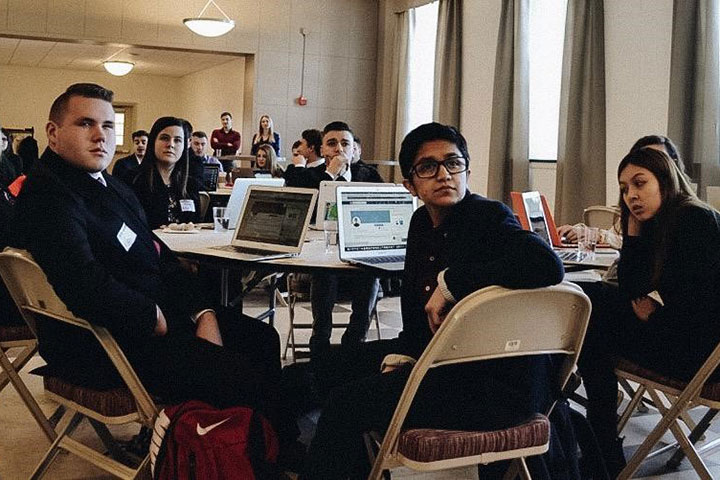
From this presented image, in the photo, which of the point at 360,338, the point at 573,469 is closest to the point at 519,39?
the point at 360,338

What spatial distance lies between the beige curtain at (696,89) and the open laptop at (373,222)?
11.9ft

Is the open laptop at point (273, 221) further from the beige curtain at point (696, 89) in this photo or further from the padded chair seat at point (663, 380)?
the beige curtain at point (696, 89)

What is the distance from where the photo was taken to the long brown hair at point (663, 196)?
2.73 meters

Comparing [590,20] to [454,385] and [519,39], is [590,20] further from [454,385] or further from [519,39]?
[454,385]

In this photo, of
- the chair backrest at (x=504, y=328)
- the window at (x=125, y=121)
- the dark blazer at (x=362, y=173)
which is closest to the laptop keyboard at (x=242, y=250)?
the chair backrest at (x=504, y=328)

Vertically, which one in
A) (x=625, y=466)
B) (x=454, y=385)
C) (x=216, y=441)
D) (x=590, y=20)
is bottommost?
(x=625, y=466)

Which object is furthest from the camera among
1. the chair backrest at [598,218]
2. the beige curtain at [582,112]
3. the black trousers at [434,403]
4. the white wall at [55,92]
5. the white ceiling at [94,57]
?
the white wall at [55,92]

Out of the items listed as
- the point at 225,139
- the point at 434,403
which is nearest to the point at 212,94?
the point at 225,139

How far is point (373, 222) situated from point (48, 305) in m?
1.40

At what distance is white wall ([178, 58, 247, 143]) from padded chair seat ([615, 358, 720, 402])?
12434mm

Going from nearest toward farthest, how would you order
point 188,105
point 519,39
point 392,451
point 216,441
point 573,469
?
point 392,451, point 216,441, point 573,469, point 519,39, point 188,105

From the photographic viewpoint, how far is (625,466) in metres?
2.79

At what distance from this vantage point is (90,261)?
7.44 ft

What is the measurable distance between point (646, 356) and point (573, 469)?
652 mm
